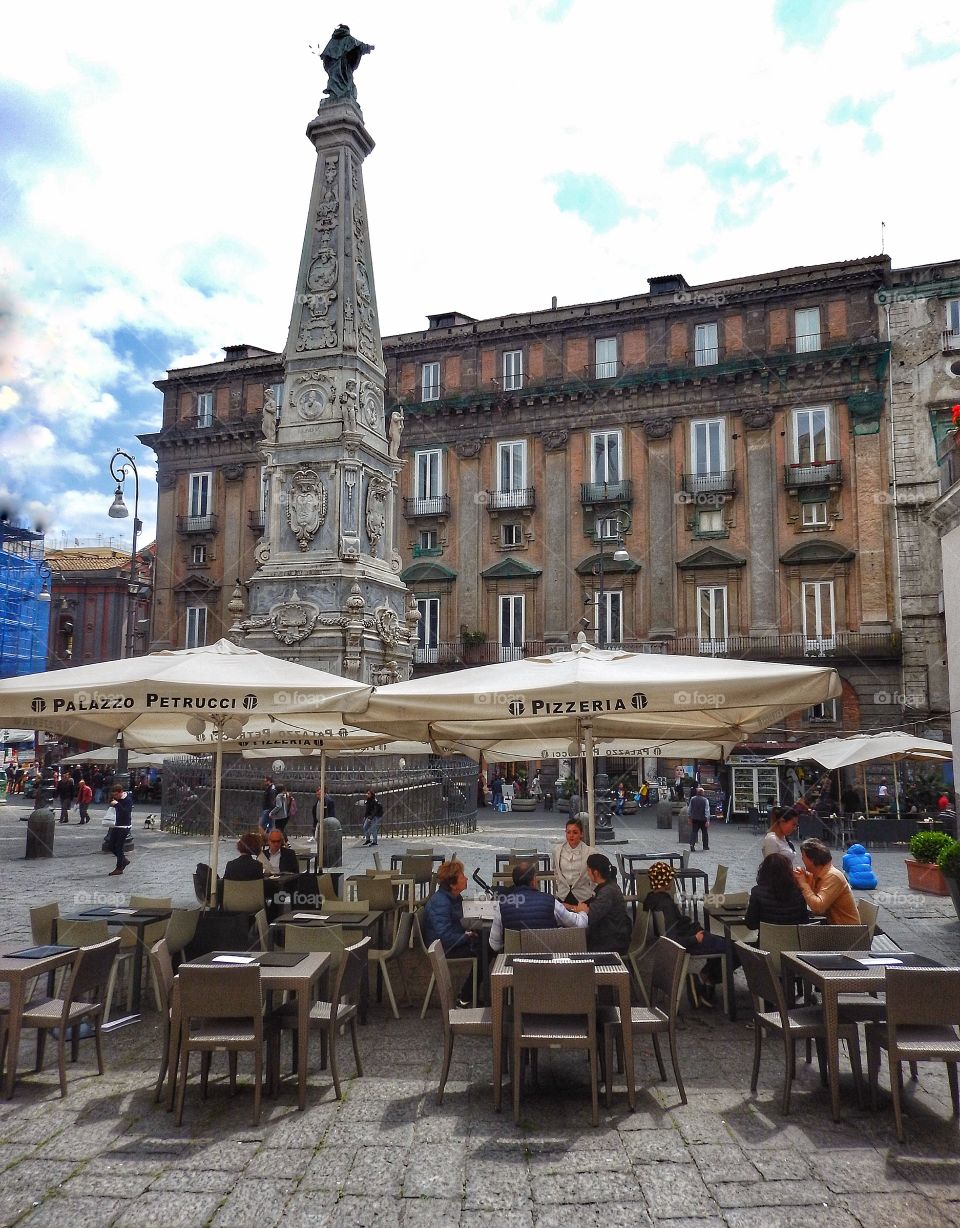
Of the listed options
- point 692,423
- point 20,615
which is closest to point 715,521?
point 692,423

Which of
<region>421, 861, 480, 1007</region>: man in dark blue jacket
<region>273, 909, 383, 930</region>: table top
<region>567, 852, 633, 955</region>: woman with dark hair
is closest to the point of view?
<region>567, 852, 633, 955</region>: woman with dark hair

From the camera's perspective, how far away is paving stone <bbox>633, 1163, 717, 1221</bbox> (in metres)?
4.03

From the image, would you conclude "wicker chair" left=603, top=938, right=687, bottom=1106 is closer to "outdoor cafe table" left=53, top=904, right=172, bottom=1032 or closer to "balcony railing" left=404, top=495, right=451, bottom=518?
"outdoor cafe table" left=53, top=904, right=172, bottom=1032

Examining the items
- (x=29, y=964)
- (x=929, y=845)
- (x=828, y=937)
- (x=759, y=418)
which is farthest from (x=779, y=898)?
(x=759, y=418)

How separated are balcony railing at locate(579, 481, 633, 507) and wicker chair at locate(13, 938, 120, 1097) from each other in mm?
31437

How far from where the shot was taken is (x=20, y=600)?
37719 millimetres

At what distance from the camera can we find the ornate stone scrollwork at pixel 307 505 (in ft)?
63.3

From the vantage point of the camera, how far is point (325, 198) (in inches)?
796

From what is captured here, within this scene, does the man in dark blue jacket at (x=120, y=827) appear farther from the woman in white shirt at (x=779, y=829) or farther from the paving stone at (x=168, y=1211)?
the paving stone at (x=168, y=1211)

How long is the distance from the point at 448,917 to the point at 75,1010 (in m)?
2.56

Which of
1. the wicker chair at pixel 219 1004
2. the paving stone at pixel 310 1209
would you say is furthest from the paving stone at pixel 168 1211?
the wicker chair at pixel 219 1004

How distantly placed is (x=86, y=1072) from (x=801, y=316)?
35.4 metres

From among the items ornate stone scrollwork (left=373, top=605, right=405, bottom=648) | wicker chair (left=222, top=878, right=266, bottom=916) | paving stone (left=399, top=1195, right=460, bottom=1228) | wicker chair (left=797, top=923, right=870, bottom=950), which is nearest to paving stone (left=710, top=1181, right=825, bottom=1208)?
paving stone (left=399, top=1195, right=460, bottom=1228)

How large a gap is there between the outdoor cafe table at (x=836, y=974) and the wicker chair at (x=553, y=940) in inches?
50.8
